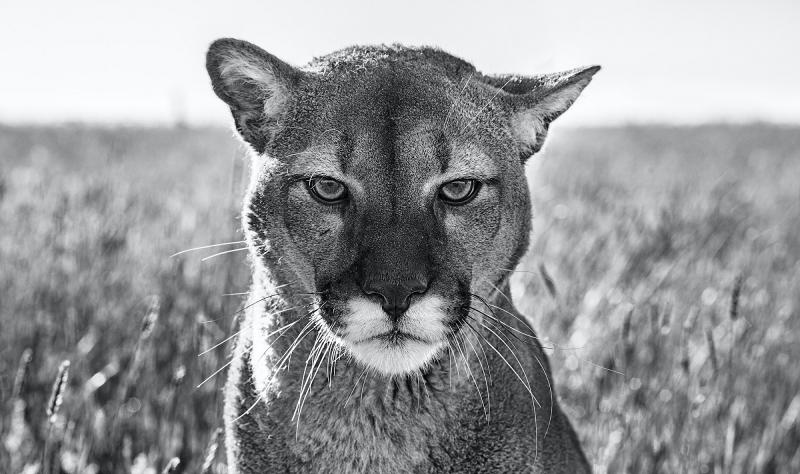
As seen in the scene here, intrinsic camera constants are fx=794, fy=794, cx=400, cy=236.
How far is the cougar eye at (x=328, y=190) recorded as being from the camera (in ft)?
10.6

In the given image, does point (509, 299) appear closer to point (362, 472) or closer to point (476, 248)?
point (476, 248)

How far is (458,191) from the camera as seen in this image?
3273mm

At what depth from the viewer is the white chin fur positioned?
291 centimetres

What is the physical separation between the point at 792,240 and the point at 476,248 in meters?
9.30

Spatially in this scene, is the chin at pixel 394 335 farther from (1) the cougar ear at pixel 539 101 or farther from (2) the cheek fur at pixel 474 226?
(1) the cougar ear at pixel 539 101

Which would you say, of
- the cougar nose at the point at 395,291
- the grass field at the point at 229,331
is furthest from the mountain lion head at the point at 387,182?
the grass field at the point at 229,331

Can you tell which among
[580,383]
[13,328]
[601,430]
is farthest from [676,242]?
[13,328]

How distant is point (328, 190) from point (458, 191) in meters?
0.53

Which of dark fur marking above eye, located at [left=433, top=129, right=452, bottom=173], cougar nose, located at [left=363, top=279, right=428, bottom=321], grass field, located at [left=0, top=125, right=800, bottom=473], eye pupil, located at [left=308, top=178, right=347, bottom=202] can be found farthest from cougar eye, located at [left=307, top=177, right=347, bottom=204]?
grass field, located at [left=0, top=125, right=800, bottom=473]

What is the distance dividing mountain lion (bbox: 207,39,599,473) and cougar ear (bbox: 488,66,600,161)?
0.01 meters

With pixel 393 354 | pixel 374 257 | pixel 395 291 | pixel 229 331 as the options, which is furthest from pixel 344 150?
pixel 229 331

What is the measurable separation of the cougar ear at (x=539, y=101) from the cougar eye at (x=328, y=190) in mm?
890

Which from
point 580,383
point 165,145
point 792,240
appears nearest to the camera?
point 580,383

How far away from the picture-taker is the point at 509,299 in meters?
3.57
